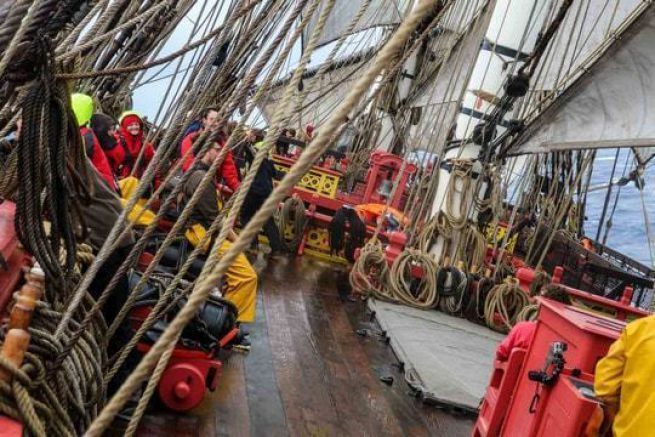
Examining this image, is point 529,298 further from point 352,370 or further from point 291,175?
point 291,175

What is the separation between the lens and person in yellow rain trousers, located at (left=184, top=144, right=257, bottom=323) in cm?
457

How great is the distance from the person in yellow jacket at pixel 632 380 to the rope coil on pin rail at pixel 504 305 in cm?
479

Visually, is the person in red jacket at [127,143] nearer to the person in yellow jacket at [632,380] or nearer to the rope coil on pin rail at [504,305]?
the rope coil on pin rail at [504,305]

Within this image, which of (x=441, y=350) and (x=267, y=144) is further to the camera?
(x=441, y=350)

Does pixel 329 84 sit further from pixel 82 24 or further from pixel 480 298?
pixel 82 24

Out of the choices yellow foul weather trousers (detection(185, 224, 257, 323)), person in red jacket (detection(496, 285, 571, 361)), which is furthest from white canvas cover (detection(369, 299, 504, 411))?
yellow foul weather trousers (detection(185, 224, 257, 323))

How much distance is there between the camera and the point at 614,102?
5.68 metres

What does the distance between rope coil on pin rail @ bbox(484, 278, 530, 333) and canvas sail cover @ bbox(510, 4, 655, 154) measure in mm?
1369

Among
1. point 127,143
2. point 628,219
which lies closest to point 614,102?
point 127,143

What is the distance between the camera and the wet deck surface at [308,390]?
343 cm

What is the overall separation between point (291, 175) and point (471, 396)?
377 centimetres

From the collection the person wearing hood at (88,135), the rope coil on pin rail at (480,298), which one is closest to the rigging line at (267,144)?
the person wearing hood at (88,135)

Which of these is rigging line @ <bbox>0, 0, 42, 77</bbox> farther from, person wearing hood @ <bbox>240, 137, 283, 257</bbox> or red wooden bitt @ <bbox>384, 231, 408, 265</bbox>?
red wooden bitt @ <bbox>384, 231, 408, 265</bbox>

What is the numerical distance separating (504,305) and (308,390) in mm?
3459
